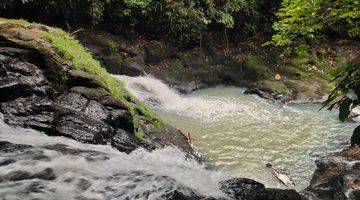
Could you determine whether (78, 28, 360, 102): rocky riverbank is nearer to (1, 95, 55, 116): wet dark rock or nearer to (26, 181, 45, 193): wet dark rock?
(1, 95, 55, 116): wet dark rock

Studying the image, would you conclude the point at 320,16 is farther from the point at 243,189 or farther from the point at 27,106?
the point at 27,106

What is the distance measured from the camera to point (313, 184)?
7145mm

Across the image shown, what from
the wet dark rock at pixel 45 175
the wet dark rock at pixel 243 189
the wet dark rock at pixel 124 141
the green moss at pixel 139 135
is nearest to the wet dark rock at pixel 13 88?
the wet dark rock at pixel 124 141

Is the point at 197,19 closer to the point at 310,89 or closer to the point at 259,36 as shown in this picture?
the point at 259,36

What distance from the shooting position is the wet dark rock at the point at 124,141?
626cm

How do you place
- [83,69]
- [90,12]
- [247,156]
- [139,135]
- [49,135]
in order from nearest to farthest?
[49,135], [139,135], [83,69], [247,156], [90,12]

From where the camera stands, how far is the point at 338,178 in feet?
22.4

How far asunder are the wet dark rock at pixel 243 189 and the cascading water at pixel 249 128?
10.8 ft

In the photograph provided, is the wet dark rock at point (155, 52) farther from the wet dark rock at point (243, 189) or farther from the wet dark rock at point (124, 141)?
the wet dark rock at point (243, 189)

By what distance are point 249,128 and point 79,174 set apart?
706cm

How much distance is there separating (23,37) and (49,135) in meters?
2.83

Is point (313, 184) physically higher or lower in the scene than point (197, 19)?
lower

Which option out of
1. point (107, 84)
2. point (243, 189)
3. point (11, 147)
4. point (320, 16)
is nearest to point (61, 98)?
point (107, 84)

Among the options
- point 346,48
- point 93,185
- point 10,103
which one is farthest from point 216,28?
point 93,185
